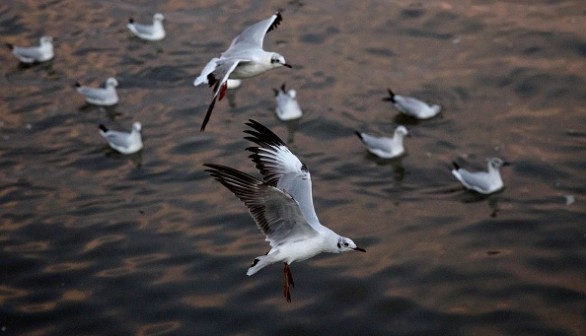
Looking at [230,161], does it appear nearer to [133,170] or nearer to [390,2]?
[133,170]

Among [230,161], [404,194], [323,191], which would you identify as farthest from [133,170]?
[404,194]

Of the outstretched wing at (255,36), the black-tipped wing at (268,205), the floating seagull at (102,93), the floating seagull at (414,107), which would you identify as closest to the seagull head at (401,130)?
the floating seagull at (414,107)

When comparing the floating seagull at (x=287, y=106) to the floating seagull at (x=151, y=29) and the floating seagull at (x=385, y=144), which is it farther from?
the floating seagull at (x=151, y=29)

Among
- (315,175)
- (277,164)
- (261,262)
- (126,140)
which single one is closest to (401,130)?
(315,175)

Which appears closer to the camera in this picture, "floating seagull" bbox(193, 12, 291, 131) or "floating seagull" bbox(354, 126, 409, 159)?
"floating seagull" bbox(193, 12, 291, 131)

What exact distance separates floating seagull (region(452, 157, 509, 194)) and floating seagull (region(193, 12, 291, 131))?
12.7 ft

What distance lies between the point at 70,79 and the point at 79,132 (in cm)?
194

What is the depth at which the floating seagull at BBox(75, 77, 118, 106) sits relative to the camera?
1454 centimetres

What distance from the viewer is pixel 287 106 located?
1417 cm

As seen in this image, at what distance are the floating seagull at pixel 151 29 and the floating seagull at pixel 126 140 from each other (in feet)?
11.4

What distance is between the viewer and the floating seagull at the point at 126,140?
524 inches

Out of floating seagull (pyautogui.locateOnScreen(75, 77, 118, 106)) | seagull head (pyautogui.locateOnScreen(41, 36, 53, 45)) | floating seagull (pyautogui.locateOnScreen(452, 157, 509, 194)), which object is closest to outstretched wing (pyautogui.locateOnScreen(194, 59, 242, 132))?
floating seagull (pyautogui.locateOnScreen(452, 157, 509, 194))

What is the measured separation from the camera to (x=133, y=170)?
43.3ft

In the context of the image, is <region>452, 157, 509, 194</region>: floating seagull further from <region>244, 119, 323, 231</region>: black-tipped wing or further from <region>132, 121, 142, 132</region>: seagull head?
<region>244, 119, 323, 231</region>: black-tipped wing
